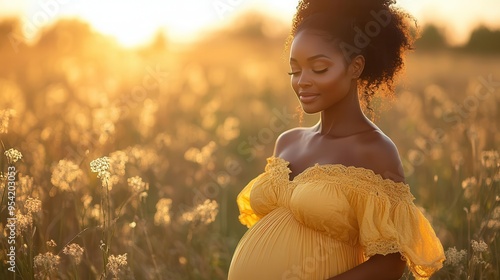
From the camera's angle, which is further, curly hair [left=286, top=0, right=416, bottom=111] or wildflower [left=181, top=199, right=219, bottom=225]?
wildflower [left=181, top=199, right=219, bottom=225]

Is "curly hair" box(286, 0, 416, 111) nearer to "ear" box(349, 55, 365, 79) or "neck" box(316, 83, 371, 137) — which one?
"ear" box(349, 55, 365, 79)

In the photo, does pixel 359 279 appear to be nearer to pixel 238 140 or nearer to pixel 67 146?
pixel 67 146

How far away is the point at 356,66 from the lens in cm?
354

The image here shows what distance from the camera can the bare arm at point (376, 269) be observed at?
10.8ft

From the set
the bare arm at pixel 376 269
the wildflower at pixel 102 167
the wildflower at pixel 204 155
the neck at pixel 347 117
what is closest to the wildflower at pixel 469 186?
the neck at pixel 347 117

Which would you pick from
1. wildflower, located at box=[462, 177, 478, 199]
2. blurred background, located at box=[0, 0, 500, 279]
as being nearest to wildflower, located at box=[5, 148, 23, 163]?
blurred background, located at box=[0, 0, 500, 279]

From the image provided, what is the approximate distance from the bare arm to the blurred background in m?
0.73

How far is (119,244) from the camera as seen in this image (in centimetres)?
508

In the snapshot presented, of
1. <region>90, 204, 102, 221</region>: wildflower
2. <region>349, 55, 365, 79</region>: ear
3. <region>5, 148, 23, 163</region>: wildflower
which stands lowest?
<region>90, 204, 102, 221</region>: wildflower

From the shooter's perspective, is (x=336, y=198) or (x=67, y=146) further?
(x=67, y=146)

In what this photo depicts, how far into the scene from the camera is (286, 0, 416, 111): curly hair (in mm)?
3508

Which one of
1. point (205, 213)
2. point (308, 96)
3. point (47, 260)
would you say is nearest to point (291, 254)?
point (308, 96)

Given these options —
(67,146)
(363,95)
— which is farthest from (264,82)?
(363,95)

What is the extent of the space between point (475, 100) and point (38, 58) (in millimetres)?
6470
